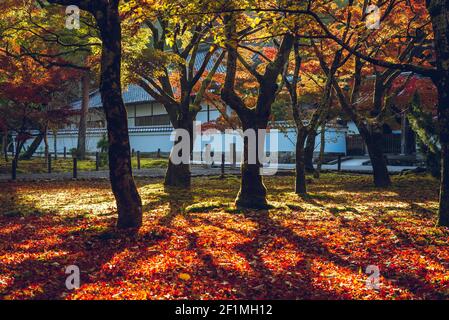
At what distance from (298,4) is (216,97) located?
15.3 metres

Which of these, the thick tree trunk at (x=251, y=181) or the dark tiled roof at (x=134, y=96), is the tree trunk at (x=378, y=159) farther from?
the dark tiled roof at (x=134, y=96)

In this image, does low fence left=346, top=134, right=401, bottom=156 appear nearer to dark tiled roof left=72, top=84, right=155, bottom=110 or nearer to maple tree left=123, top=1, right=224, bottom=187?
dark tiled roof left=72, top=84, right=155, bottom=110

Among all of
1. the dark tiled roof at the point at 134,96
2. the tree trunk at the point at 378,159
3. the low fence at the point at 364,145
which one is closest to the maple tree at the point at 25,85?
the dark tiled roof at the point at 134,96

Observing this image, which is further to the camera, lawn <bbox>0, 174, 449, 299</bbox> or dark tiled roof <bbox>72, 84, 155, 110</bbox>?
dark tiled roof <bbox>72, 84, 155, 110</bbox>

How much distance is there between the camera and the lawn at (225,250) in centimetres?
539

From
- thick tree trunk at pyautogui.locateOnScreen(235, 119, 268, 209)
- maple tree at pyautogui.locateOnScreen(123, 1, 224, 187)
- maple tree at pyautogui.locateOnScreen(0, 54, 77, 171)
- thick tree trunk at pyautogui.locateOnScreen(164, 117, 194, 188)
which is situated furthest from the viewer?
maple tree at pyautogui.locateOnScreen(0, 54, 77, 171)

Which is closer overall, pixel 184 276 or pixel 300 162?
pixel 184 276

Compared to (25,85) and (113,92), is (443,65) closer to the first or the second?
(113,92)

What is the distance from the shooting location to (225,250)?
723cm

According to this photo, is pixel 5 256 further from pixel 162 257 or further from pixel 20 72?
pixel 20 72

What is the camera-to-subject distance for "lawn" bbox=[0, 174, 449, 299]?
212 inches

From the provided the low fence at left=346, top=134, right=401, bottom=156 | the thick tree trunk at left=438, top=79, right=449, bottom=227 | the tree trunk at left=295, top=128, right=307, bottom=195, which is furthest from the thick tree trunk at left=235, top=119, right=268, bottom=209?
the low fence at left=346, top=134, right=401, bottom=156

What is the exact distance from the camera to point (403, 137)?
91.7ft

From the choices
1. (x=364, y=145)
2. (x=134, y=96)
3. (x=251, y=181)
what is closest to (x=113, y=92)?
(x=251, y=181)
